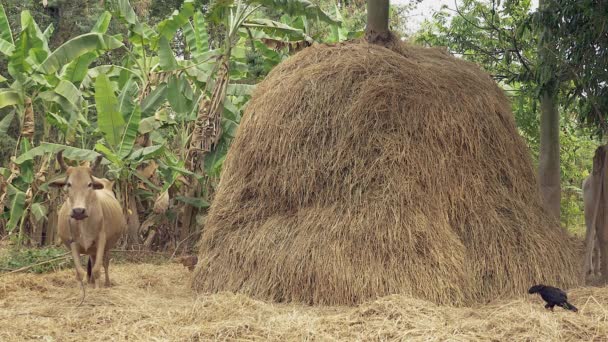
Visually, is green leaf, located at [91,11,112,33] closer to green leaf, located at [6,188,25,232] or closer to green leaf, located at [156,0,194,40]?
green leaf, located at [156,0,194,40]

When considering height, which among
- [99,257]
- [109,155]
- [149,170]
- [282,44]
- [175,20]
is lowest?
[99,257]

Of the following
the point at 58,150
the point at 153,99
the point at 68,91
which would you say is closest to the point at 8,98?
the point at 68,91

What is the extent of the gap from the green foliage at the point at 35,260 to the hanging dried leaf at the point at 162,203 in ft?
5.14

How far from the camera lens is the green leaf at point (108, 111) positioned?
10141 mm

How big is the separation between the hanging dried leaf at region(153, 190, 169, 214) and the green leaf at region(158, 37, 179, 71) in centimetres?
202

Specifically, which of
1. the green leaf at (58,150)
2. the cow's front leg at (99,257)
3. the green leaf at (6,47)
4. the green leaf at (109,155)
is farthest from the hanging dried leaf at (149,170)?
the cow's front leg at (99,257)

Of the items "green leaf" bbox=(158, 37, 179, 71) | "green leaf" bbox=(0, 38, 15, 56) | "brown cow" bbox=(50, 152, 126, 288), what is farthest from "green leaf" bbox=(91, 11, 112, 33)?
"brown cow" bbox=(50, 152, 126, 288)

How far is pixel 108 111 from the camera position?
10.4 m

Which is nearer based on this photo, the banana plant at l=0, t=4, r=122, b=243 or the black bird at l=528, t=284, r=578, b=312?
the black bird at l=528, t=284, r=578, b=312

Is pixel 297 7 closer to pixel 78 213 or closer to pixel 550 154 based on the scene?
pixel 550 154

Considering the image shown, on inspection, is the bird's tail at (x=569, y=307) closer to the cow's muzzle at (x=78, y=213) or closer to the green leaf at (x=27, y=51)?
the cow's muzzle at (x=78, y=213)

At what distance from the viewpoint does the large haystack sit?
6637 millimetres

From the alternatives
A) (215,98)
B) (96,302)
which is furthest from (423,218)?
(215,98)

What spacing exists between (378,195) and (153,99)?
582cm
